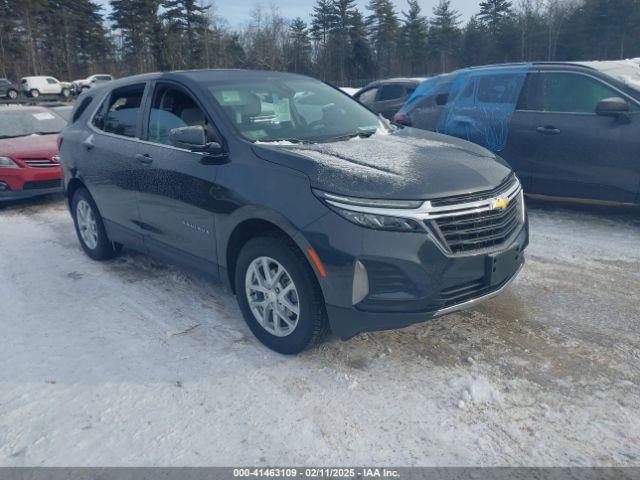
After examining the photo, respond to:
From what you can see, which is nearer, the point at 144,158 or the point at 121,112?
the point at 144,158

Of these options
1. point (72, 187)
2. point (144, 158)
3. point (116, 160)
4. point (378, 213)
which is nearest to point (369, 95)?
point (72, 187)

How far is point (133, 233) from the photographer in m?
4.68

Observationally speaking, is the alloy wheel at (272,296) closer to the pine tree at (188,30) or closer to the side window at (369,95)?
the side window at (369,95)

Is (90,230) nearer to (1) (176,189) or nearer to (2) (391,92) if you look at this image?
(1) (176,189)

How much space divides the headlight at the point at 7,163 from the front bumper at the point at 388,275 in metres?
6.62

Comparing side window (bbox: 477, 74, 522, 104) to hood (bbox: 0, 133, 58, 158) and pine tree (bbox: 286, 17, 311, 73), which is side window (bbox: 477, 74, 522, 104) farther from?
pine tree (bbox: 286, 17, 311, 73)

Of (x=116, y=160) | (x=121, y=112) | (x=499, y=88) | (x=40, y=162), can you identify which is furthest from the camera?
(x=40, y=162)

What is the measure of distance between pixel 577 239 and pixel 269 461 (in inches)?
168

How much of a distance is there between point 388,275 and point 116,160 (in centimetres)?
297

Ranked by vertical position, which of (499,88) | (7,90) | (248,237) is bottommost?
(248,237)

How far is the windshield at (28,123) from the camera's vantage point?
29.2 ft

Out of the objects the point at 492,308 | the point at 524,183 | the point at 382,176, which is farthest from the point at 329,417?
the point at 524,183

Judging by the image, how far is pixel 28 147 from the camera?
8094 mm

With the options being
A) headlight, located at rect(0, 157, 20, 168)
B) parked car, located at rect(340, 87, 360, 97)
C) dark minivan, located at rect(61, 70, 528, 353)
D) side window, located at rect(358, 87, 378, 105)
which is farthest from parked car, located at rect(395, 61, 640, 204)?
headlight, located at rect(0, 157, 20, 168)
